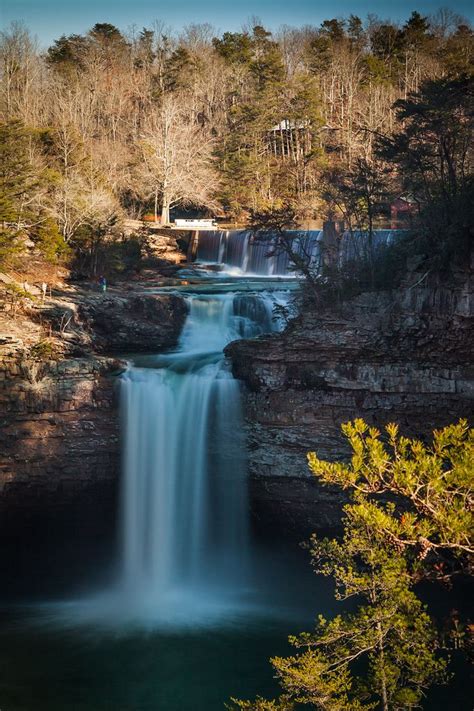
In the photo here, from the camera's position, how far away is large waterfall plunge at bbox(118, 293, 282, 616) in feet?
59.6

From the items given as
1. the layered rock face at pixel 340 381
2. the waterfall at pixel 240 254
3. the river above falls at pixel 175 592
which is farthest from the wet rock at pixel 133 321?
the waterfall at pixel 240 254

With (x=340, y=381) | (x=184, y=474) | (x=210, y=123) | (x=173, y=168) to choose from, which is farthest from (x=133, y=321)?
(x=210, y=123)

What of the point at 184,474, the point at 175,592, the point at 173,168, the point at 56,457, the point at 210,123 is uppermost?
the point at 210,123

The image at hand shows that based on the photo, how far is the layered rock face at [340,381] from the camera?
17.2 meters

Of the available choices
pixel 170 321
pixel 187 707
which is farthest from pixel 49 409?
pixel 187 707

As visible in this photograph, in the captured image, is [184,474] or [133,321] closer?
[184,474]

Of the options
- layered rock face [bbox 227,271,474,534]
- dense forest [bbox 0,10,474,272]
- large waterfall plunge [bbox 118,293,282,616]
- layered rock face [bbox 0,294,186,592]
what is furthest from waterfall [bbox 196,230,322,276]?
layered rock face [bbox 0,294,186,592]

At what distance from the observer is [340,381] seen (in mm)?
18031

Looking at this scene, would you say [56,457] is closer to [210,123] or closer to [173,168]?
[173,168]

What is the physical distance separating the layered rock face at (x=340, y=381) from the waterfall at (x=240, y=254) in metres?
12.7

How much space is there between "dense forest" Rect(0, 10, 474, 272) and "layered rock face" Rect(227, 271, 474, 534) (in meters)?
3.50

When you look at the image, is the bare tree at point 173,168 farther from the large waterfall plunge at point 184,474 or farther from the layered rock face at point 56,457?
the large waterfall plunge at point 184,474

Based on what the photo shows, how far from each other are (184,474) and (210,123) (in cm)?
4225

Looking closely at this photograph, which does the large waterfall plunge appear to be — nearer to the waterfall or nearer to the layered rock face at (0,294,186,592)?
the layered rock face at (0,294,186,592)
